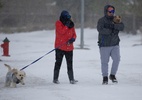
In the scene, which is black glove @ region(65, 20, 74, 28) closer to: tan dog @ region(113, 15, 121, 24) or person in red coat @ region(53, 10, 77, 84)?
person in red coat @ region(53, 10, 77, 84)

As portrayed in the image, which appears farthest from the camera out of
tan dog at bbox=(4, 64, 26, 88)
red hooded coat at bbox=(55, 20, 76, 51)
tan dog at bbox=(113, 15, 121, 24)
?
red hooded coat at bbox=(55, 20, 76, 51)

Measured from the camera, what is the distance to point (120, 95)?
23.8 ft

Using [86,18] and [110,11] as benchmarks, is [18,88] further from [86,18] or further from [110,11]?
[86,18]

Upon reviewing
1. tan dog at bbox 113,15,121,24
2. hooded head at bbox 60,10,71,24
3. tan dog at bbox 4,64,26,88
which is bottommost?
tan dog at bbox 4,64,26,88

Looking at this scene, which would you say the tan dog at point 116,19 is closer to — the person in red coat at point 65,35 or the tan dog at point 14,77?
the person in red coat at point 65,35

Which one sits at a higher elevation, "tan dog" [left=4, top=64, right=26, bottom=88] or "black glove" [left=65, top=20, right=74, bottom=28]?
"black glove" [left=65, top=20, right=74, bottom=28]

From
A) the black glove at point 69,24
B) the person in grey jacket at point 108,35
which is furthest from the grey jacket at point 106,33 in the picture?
the black glove at point 69,24

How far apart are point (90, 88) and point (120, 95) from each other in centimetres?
104

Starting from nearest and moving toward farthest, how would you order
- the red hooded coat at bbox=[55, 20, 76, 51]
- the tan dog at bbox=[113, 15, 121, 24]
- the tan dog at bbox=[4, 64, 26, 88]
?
the tan dog at bbox=[4, 64, 26, 88] → the tan dog at bbox=[113, 15, 121, 24] → the red hooded coat at bbox=[55, 20, 76, 51]

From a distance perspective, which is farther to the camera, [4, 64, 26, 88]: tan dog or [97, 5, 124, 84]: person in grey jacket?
[97, 5, 124, 84]: person in grey jacket

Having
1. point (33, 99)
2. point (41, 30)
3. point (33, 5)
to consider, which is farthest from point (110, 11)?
point (33, 5)

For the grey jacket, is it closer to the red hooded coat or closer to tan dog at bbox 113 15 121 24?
tan dog at bbox 113 15 121 24

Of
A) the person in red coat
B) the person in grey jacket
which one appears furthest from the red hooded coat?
the person in grey jacket

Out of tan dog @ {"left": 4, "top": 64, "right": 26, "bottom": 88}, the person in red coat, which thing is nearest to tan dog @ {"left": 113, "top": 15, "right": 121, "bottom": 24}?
the person in red coat
